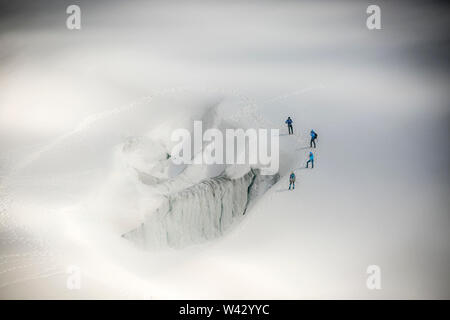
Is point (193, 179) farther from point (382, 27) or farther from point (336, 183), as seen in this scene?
point (382, 27)

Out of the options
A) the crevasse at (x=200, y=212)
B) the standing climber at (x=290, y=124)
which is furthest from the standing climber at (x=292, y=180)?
the standing climber at (x=290, y=124)

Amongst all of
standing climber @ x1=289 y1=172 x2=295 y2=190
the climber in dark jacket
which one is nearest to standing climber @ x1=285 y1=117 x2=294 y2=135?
the climber in dark jacket

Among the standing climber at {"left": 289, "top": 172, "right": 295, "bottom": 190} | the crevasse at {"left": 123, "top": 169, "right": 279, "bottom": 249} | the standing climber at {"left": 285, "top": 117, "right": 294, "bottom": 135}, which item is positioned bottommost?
the crevasse at {"left": 123, "top": 169, "right": 279, "bottom": 249}

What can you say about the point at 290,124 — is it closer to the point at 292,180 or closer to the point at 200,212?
the point at 292,180

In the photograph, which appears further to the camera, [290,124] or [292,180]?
[290,124]

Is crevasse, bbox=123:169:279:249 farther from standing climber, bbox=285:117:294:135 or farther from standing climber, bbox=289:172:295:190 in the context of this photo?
standing climber, bbox=285:117:294:135

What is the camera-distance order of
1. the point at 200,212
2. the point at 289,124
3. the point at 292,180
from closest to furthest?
the point at 292,180, the point at 200,212, the point at 289,124

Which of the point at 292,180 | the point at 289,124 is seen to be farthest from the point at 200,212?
the point at 289,124

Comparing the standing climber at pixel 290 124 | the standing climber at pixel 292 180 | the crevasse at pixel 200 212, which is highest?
the standing climber at pixel 290 124

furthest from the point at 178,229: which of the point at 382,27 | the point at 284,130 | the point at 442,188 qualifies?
the point at 382,27

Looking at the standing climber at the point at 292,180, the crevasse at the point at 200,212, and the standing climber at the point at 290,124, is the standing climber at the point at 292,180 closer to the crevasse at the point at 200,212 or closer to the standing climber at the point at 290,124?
the crevasse at the point at 200,212
